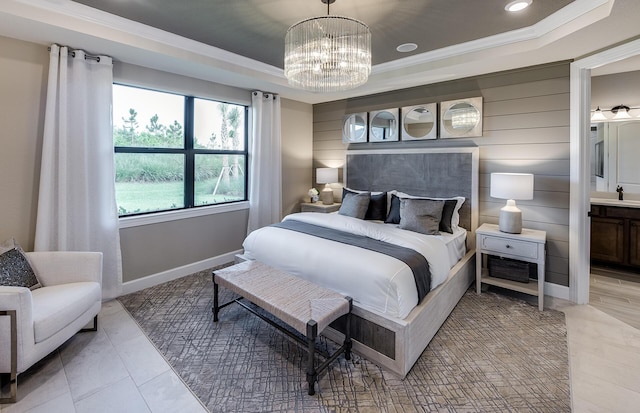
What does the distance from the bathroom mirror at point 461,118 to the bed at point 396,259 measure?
0.69ft

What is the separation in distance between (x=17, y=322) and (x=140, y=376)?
31.7 inches

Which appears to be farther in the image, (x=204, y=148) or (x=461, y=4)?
(x=204, y=148)

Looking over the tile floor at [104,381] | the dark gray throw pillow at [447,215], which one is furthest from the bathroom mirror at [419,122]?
the tile floor at [104,381]

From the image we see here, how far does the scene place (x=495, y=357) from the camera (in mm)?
2375

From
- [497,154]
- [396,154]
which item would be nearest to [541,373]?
[497,154]

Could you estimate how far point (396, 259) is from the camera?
2.42 metres

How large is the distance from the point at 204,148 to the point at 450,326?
3633mm

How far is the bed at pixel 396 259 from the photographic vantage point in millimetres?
2219

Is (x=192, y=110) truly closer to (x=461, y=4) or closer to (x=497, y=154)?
(x=461, y=4)

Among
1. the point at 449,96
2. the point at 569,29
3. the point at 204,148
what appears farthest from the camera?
the point at 204,148

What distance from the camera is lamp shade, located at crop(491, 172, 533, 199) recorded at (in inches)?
122

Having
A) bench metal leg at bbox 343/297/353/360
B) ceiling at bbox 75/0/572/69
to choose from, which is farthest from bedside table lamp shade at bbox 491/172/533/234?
bench metal leg at bbox 343/297/353/360

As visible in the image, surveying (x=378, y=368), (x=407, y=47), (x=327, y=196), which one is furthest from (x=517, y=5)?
(x=327, y=196)

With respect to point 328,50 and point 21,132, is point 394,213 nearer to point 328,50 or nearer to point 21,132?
point 328,50
